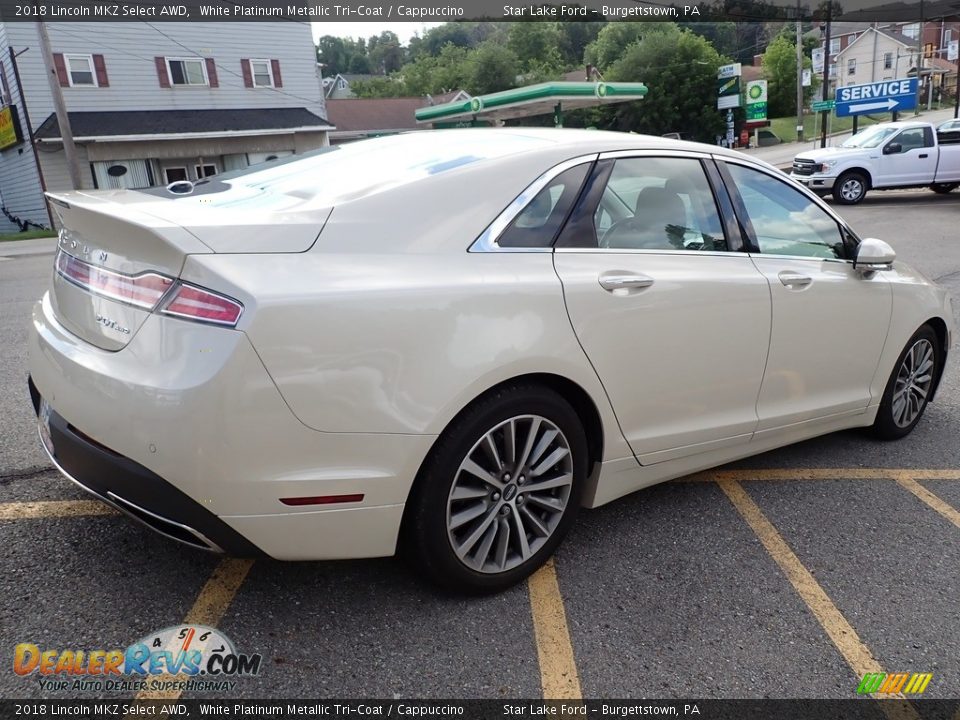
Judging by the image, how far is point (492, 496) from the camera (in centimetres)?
252

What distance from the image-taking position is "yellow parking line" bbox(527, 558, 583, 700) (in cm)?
221

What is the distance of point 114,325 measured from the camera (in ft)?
7.34

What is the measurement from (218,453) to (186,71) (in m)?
30.2

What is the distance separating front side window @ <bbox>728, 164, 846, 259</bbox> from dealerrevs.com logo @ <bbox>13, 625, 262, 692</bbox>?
2.71 m

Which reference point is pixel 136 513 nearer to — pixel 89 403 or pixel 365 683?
pixel 89 403

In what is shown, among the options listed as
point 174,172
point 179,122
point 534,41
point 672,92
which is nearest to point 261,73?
point 179,122

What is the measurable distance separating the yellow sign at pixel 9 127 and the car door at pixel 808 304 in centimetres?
2925

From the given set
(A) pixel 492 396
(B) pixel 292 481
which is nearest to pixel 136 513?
(B) pixel 292 481

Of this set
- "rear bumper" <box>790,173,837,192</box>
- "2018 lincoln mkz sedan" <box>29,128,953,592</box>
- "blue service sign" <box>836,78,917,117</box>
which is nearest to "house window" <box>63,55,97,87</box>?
"rear bumper" <box>790,173,837,192</box>

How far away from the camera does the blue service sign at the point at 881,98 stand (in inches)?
1053

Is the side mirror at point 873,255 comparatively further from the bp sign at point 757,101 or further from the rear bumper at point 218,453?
the bp sign at point 757,101

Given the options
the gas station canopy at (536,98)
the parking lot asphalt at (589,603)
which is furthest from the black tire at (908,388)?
the gas station canopy at (536,98)

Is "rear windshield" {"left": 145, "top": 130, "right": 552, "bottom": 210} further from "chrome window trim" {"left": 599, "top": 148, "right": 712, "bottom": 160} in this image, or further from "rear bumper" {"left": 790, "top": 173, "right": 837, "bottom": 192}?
"rear bumper" {"left": 790, "top": 173, "right": 837, "bottom": 192}

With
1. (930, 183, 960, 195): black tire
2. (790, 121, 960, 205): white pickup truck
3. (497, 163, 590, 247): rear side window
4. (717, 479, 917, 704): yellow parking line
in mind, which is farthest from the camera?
(930, 183, 960, 195): black tire
